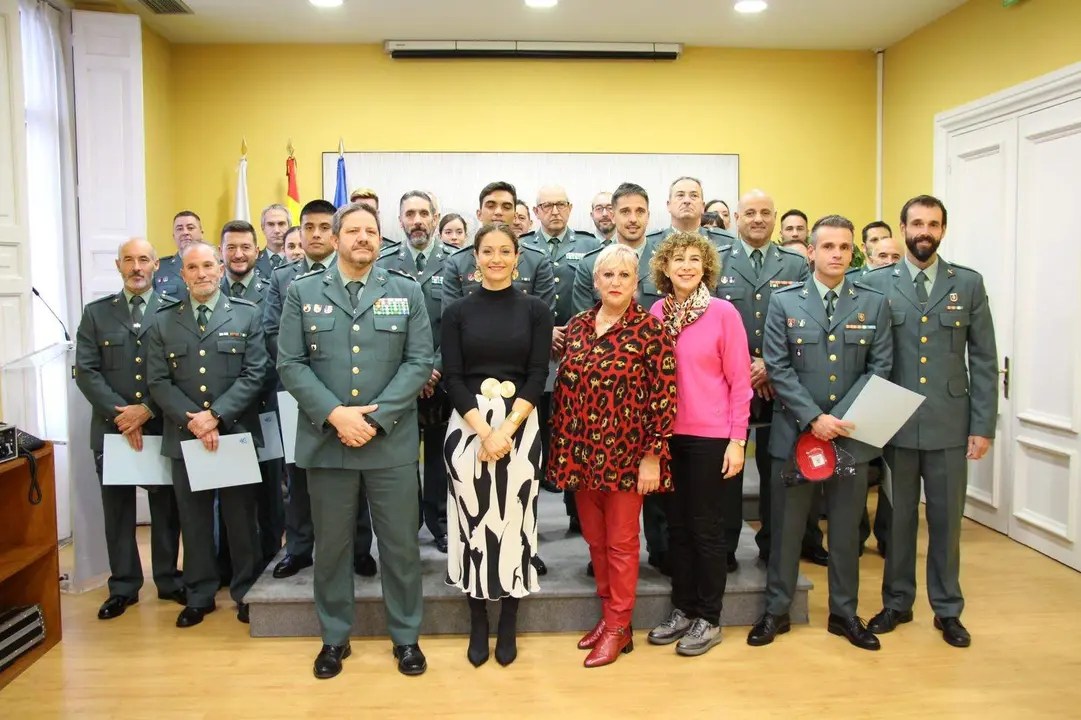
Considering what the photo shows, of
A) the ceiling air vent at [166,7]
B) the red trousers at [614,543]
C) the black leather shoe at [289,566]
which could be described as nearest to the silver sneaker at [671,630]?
the red trousers at [614,543]

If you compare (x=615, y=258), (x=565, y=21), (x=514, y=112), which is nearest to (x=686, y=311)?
(x=615, y=258)

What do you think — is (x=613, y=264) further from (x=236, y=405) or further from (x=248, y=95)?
(x=248, y=95)

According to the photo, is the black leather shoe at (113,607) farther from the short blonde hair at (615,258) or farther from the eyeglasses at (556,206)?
the eyeglasses at (556,206)

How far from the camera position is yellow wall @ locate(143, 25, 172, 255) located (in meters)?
5.78

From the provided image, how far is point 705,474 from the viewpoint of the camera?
10.3ft

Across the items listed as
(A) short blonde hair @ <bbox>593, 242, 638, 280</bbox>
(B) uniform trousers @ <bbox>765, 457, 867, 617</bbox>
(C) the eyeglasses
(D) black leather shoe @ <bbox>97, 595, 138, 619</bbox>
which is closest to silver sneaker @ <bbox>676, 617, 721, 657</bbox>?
(B) uniform trousers @ <bbox>765, 457, 867, 617</bbox>

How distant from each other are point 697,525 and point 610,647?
583mm

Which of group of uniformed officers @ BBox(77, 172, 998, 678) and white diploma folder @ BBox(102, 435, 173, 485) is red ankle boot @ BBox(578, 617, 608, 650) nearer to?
group of uniformed officers @ BBox(77, 172, 998, 678)

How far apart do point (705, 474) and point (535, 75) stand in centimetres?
433

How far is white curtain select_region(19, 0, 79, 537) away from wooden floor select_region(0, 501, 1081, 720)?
195 centimetres

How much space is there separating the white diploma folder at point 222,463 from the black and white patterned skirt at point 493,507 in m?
0.95

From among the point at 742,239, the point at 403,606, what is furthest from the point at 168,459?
the point at 742,239

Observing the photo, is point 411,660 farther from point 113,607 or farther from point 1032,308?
point 1032,308

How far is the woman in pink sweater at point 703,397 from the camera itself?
312cm
